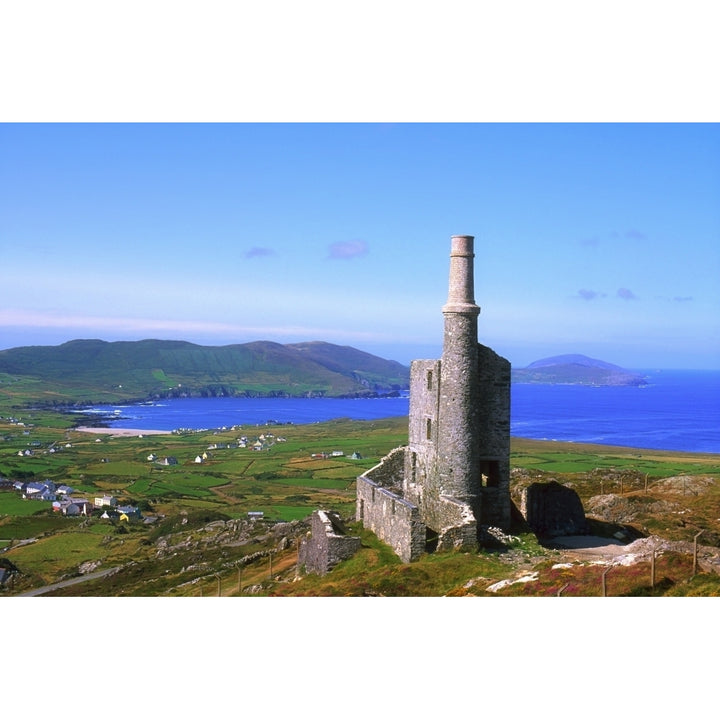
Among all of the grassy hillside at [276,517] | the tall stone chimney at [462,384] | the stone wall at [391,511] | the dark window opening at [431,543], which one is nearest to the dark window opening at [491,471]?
the tall stone chimney at [462,384]

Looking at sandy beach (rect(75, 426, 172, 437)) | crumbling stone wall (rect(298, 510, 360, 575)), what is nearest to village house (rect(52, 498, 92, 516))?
crumbling stone wall (rect(298, 510, 360, 575))

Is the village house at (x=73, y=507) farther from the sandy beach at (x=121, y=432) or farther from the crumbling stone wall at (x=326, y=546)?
the sandy beach at (x=121, y=432)

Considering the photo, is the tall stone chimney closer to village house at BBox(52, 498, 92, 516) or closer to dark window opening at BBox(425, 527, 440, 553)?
dark window opening at BBox(425, 527, 440, 553)

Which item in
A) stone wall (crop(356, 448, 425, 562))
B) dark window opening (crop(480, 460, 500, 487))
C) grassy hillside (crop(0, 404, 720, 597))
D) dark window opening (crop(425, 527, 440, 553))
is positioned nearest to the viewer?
grassy hillside (crop(0, 404, 720, 597))

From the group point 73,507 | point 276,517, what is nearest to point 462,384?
point 276,517

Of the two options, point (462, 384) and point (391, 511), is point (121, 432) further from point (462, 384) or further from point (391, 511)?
point (462, 384)

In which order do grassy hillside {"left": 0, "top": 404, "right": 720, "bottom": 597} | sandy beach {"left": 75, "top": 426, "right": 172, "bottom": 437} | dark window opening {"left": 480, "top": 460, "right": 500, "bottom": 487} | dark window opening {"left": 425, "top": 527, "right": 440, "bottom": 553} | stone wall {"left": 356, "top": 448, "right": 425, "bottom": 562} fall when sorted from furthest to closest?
sandy beach {"left": 75, "top": 426, "right": 172, "bottom": 437}, dark window opening {"left": 480, "top": 460, "right": 500, "bottom": 487}, dark window opening {"left": 425, "top": 527, "right": 440, "bottom": 553}, stone wall {"left": 356, "top": 448, "right": 425, "bottom": 562}, grassy hillside {"left": 0, "top": 404, "right": 720, "bottom": 597}

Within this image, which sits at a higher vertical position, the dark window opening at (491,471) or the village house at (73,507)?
the dark window opening at (491,471)

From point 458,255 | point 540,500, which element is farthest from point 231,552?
point 458,255

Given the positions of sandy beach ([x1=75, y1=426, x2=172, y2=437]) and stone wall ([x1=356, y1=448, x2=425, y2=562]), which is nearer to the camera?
stone wall ([x1=356, y1=448, x2=425, y2=562])
